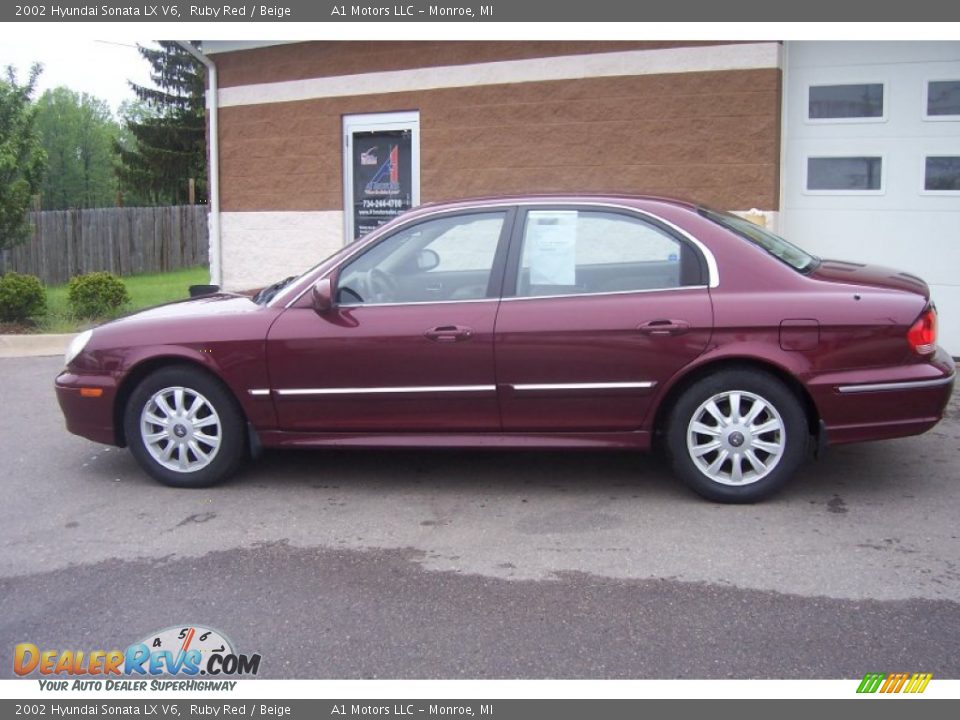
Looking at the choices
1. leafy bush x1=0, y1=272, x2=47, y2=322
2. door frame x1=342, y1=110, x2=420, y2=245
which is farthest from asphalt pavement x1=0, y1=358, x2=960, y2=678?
leafy bush x1=0, y1=272, x2=47, y2=322

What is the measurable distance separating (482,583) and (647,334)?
1.60 metres

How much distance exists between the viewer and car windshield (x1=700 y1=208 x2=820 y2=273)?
5289 mm

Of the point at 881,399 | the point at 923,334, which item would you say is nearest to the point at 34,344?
the point at 881,399

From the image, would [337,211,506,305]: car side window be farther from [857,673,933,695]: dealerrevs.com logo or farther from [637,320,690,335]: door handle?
[857,673,933,695]: dealerrevs.com logo

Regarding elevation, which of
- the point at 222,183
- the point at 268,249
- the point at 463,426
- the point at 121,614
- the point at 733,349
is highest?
the point at 222,183

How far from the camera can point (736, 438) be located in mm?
5074

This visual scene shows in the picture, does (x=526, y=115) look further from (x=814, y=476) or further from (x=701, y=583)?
(x=701, y=583)

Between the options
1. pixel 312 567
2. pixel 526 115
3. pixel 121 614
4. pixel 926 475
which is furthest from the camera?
pixel 526 115

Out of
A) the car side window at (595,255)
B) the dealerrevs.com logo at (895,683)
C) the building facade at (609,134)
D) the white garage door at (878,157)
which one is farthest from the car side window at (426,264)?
the white garage door at (878,157)

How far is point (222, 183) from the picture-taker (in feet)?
37.9

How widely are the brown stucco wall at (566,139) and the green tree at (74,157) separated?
35.9 metres

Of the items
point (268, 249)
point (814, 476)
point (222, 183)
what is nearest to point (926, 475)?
point (814, 476)

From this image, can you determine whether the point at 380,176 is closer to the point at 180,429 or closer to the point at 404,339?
the point at 180,429

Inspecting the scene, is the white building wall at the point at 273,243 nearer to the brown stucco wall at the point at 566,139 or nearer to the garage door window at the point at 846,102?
the brown stucco wall at the point at 566,139
